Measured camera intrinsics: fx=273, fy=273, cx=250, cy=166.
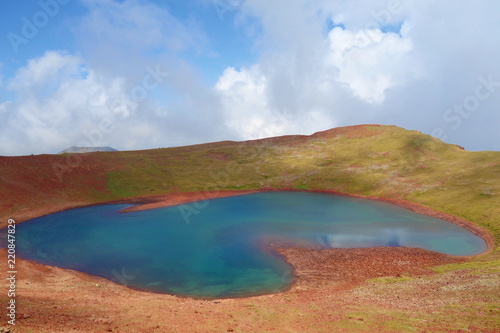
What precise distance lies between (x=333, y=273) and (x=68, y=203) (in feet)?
260

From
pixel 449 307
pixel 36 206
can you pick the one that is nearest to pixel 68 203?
pixel 36 206

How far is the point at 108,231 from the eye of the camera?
58.7 meters

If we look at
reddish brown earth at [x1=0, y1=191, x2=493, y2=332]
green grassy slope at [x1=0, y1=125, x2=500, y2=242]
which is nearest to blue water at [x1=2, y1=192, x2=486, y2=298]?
reddish brown earth at [x1=0, y1=191, x2=493, y2=332]

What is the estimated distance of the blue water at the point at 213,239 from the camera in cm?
3838

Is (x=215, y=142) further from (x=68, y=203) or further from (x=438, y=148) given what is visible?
(x=438, y=148)

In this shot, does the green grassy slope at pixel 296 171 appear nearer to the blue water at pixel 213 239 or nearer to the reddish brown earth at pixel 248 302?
the blue water at pixel 213 239

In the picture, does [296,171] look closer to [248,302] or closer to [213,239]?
[213,239]

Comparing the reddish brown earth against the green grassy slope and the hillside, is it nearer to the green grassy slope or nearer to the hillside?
the hillside

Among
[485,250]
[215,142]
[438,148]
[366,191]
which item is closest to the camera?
[485,250]

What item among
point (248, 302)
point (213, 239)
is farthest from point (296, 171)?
point (248, 302)

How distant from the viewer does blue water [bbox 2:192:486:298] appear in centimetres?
3838

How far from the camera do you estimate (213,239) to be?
53.9 m

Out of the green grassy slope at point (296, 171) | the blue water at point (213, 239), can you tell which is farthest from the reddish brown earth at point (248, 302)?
the green grassy slope at point (296, 171)

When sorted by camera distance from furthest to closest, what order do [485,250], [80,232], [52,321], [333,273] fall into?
[80,232] → [485,250] → [333,273] → [52,321]
